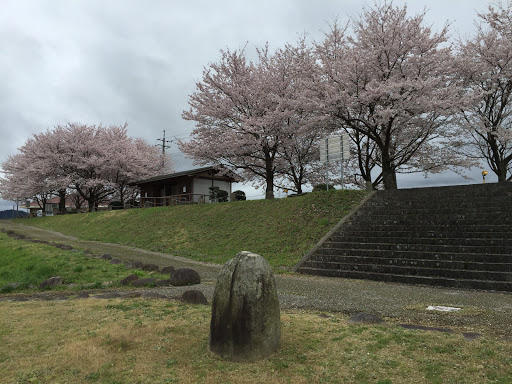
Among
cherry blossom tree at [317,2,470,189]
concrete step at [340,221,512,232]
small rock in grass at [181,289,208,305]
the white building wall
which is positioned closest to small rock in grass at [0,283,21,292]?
small rock in grass at [181,289,208,305]

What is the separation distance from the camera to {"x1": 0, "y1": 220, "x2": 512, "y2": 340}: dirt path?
17.2 feet

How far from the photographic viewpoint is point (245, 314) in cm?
379

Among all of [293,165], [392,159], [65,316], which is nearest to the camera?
[65,316]

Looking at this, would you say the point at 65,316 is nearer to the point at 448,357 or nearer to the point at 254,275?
the point at 254,275

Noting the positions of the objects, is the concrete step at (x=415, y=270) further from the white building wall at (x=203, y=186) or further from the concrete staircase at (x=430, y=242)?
the white building wall at (x=203, y=186)

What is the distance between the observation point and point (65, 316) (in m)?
5.62

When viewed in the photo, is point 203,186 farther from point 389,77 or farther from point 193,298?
point 193,298

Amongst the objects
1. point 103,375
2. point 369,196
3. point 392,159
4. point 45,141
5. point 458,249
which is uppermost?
point 45,141

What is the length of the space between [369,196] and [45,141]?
3730 cm

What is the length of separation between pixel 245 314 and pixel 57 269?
855 cm

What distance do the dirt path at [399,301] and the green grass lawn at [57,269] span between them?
2.41m

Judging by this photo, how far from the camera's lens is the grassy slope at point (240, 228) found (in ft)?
44.0

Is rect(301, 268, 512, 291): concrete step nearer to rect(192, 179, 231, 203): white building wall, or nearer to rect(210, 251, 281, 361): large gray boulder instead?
rect(210, 251, 281, 361): large gray boulder

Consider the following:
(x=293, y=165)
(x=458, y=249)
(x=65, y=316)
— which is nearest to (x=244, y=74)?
(x=293, y=165)
